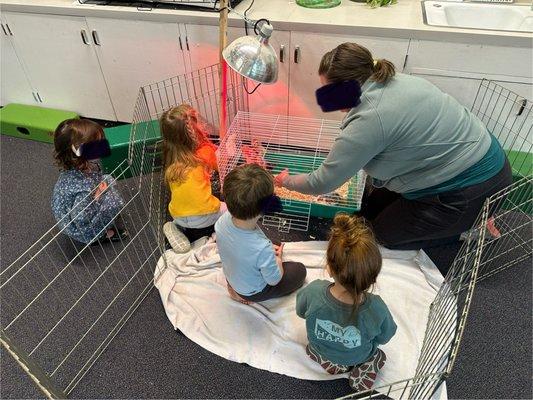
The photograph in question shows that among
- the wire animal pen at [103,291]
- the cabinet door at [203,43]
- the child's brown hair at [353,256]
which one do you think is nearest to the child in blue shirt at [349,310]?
the child's brown hair at [353,256]

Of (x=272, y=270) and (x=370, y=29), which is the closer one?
(x=272, y=270)

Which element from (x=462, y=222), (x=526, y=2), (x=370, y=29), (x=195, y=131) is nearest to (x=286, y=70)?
(x=370, y=29)

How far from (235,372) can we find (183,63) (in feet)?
4.95

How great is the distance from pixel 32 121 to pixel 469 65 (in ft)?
7.77

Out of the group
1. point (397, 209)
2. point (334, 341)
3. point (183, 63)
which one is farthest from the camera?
point (183, 63)

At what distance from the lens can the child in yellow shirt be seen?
5.17 feet

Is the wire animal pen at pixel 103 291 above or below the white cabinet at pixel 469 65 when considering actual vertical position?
below

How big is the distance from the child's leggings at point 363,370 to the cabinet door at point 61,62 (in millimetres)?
1934

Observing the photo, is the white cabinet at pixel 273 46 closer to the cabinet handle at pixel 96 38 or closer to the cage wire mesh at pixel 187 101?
the cage wire mesh at pixel 187 101

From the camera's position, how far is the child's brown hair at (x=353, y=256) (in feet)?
3.26

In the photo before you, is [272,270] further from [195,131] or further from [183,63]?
[183,63]

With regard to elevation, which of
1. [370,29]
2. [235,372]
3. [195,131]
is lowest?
[235,372]

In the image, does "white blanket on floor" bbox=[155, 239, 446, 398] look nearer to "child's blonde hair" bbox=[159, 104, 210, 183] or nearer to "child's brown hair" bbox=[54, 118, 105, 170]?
"child's blonde hair" bbox=[159, 104, 210, 183]

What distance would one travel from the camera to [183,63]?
6.79 ft
